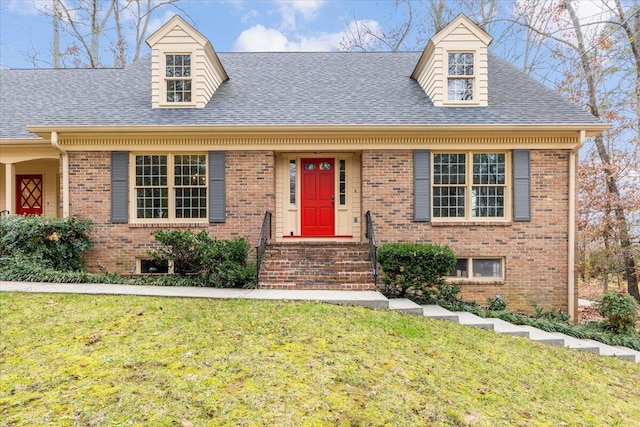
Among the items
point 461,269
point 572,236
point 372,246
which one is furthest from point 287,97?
point 572,236

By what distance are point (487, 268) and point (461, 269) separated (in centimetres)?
61

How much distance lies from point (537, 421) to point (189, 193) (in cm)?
773

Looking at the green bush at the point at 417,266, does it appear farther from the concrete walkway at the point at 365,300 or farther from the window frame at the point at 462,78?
the window frame at the point at 462,78

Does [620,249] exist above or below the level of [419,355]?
above

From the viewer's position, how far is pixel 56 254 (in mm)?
Answer: 7566

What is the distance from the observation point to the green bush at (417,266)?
6738mm

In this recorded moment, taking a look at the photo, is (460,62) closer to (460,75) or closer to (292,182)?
(460,75)

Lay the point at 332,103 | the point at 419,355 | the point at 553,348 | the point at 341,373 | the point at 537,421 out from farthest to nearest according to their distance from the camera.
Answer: the point at 332,103 < the point at 553,348 < the point at 419,355 < the point at 341,373 < the point at 537,421

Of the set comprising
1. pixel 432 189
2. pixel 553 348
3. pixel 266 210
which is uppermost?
pixel 432 189

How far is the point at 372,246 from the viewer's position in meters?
7.43

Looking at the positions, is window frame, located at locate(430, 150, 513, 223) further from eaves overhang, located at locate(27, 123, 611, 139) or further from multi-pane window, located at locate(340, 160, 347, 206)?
multi-pane window, located at locate(340, 160, 347, 206)

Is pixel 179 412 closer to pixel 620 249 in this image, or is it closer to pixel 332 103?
pixel 332 103

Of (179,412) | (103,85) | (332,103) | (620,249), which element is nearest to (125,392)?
(179,412)

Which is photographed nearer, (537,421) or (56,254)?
(537,421)
